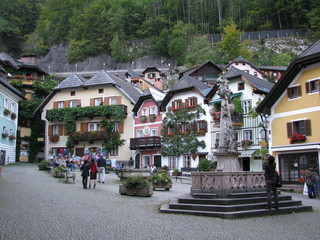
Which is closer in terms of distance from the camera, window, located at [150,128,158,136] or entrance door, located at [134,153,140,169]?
window, located at [150,128,158,136]

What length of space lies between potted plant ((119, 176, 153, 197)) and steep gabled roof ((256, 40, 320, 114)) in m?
13.9

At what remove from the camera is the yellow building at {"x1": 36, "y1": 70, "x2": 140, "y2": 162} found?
47125 millimetres

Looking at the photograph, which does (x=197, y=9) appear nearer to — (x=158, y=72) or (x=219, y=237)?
(x=158, y=72)

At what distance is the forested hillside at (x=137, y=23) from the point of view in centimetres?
8519

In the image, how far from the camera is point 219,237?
9117mm

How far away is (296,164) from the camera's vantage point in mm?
26250

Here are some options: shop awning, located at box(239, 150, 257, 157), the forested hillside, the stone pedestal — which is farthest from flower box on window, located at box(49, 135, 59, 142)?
the stone pedestal

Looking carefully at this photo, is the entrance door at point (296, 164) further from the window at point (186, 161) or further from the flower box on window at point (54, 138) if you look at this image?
the flower box on window at point (54, 138)

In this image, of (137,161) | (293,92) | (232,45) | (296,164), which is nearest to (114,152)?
(137,161)

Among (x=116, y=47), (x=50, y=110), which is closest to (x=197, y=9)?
(x=116, y=47)

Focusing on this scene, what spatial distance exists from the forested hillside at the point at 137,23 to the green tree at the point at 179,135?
125 feet

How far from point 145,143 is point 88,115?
9.33 meters

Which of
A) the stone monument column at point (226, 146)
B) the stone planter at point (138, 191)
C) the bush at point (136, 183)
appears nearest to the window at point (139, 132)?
the stone planter at point (138, 191)

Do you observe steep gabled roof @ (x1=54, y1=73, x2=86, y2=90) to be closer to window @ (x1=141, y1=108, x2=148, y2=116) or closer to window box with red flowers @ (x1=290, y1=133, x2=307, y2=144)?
window @ (x1=141, y1=108, x2=148, y2=116)
